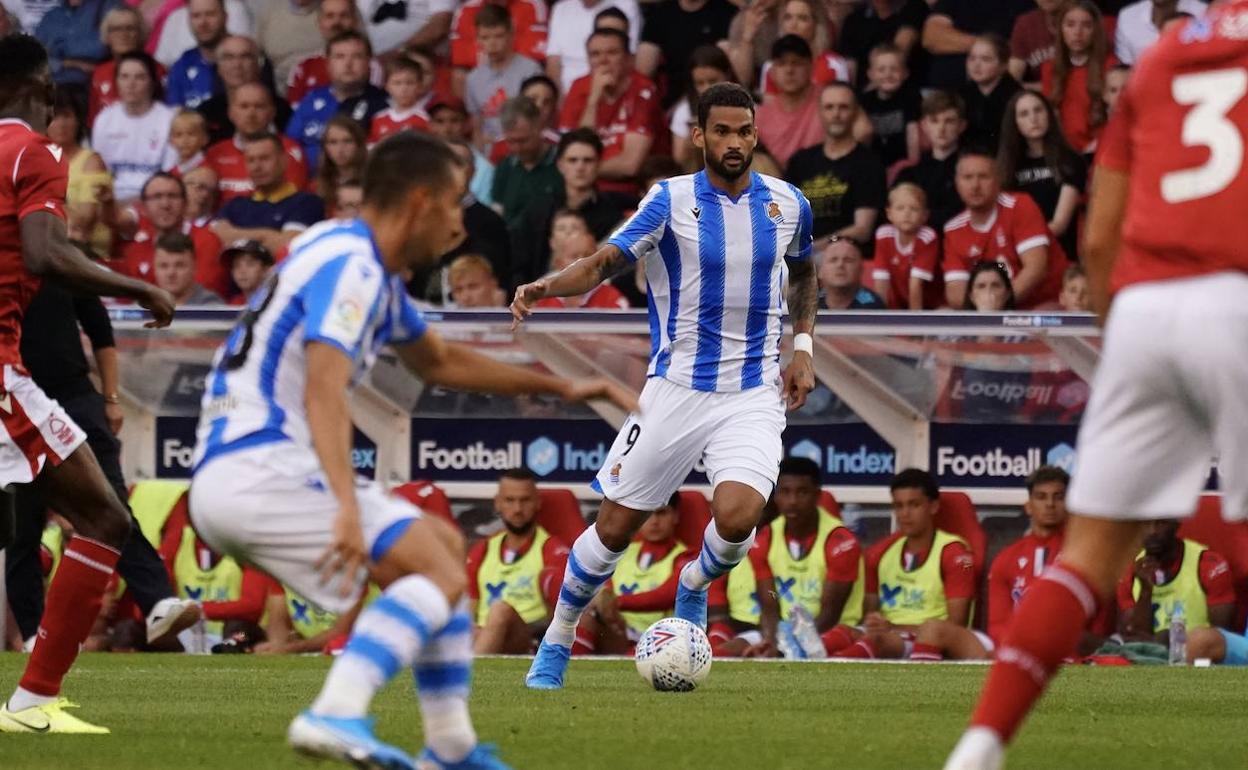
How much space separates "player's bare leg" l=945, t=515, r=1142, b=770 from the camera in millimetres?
5008

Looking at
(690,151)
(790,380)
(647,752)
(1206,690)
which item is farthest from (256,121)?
(647,752)

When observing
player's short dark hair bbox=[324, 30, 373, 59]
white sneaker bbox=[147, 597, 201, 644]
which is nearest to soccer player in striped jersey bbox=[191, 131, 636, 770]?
white sneaker bbox=[147, 597, 201, 644]

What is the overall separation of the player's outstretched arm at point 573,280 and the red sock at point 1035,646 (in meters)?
3.89

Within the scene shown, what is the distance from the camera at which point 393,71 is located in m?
16.6

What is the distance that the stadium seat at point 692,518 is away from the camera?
13.4m

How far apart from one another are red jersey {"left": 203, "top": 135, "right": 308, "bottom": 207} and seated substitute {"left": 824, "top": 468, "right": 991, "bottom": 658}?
622 cm

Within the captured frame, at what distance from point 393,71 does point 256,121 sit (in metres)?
1.30

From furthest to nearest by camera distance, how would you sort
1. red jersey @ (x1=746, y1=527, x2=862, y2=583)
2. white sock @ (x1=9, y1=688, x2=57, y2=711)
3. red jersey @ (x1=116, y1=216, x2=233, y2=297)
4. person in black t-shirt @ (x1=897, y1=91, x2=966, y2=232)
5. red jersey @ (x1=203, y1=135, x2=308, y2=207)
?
red jersey @ (x1=203, y1=135, x2=308, y2=207), red jersey @ (x1=116, y1=216, x2=233, y2=297), person in black t-shirt @ (x1=897, y1=91, x2=966, y2=232), red jersey @ (x1=746, y1=527, x2=862, y2=583), white sock @ (x1=9, y1=688, x2=57, y2=711)

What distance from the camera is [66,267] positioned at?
24.6ft

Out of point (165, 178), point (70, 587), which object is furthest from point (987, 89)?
point (70, 587)

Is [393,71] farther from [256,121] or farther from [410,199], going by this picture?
[410,199]

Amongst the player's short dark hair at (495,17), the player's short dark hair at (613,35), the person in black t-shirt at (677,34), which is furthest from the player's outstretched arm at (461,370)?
the player's short dark hair at (495,17)

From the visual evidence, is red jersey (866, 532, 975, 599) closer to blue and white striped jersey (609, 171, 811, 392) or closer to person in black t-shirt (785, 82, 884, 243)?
person in black t-shirt (785, 82, 884, 243)

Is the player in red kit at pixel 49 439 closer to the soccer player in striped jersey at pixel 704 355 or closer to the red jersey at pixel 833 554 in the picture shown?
the soccer player in striped jersey at pixel 704 355
